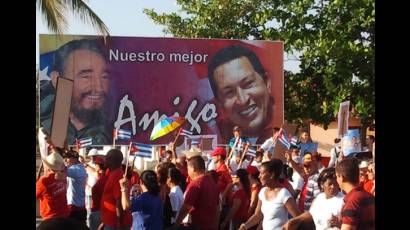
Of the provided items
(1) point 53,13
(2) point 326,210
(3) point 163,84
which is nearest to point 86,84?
(3) point 163,84

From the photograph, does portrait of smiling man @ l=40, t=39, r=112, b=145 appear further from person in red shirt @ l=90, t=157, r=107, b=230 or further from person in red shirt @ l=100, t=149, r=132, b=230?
person in red shirt @ l=100, t=149, r=132, b=230

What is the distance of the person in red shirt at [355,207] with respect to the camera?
6.18 m

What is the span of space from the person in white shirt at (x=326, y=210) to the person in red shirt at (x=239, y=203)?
287 cm

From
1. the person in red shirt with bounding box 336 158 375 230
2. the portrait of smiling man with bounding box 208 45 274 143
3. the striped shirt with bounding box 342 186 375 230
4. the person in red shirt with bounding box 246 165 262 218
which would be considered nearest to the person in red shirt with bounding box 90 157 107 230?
the person in red shirt with bounding box 246 165 262 218

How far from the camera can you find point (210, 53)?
738 inches

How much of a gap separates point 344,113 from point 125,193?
561 centimetres

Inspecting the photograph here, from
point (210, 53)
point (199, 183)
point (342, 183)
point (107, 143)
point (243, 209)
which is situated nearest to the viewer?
point (342, 183)

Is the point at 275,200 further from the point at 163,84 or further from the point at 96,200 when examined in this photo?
the point at 163,84

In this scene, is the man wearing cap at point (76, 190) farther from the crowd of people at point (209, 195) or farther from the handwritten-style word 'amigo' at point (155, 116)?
the handwritten-style word 'amigo' at point (155, 116)

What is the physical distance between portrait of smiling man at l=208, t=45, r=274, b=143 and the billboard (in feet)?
0.08
